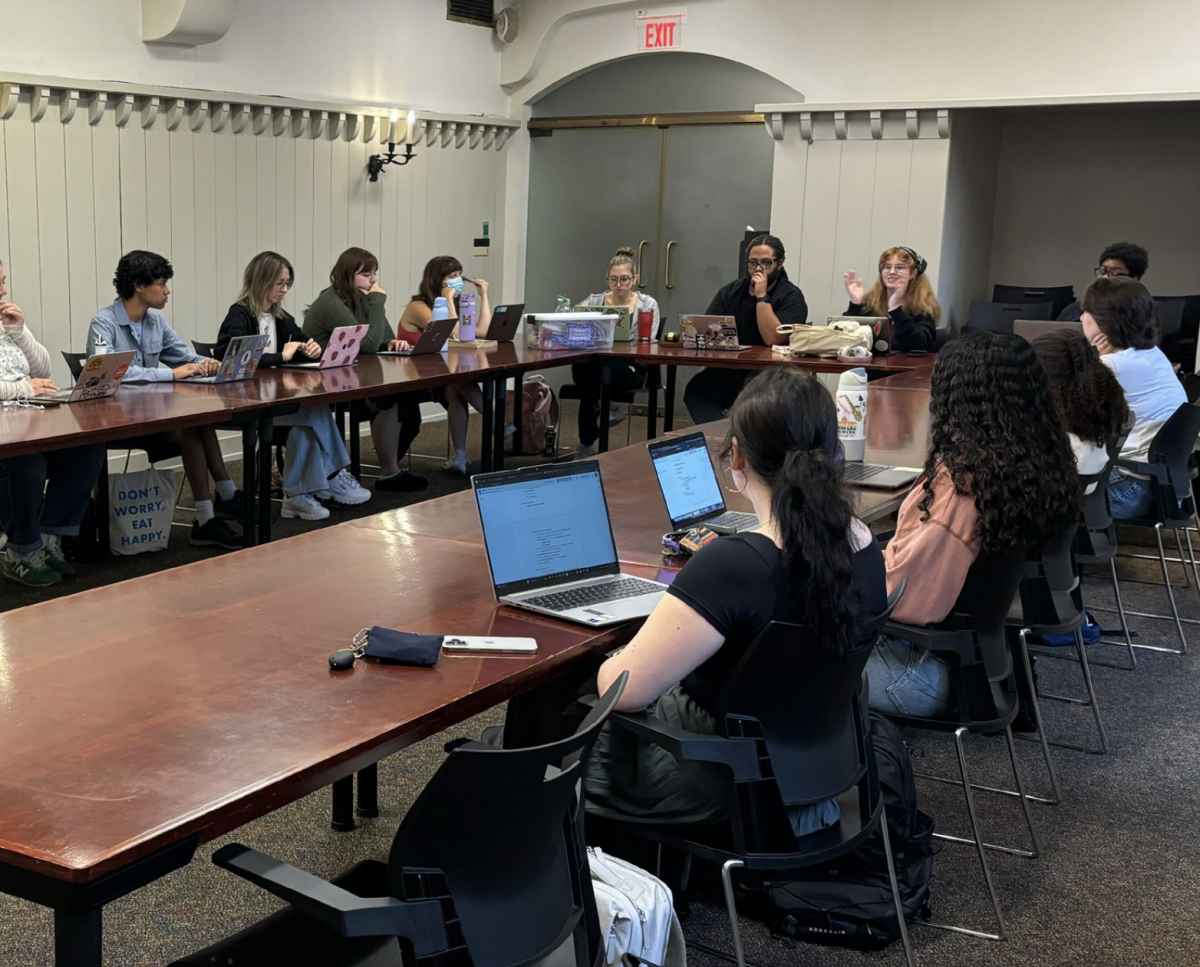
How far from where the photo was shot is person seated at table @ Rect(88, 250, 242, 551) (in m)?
5.28

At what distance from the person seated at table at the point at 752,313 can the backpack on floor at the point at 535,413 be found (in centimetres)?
101

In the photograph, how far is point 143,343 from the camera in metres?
5.44

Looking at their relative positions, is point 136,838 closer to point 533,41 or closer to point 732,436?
point 732,436

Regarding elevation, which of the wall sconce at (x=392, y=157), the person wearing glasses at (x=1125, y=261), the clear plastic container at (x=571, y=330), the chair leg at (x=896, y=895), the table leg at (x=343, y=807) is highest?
the wall sconce at (x=392, y=157)

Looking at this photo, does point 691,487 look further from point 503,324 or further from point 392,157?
point 392,157

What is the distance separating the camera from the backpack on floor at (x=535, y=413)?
7742 mm

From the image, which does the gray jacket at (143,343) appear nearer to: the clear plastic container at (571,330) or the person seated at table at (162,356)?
the person seated at table at (162,356)

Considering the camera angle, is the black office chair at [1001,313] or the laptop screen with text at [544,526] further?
the black office chair at [1001,313]

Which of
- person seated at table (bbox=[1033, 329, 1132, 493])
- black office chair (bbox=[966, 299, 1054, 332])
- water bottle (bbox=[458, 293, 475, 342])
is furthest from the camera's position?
black office chair (bbox=[966, 299, 1054, 332])

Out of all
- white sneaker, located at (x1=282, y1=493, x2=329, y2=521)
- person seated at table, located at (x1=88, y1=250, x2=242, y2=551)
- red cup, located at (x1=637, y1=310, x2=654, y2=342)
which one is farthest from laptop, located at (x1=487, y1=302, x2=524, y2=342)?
person seated at table, located at (x1=88, y1=250, x2=242, y2=551)

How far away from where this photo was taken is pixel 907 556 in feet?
9.20

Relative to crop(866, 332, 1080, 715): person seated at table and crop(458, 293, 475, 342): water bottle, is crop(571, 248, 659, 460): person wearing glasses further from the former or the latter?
crop(866, 332, 1080, 715): person seated at table

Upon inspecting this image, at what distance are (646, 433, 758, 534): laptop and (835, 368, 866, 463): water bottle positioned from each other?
79 cm

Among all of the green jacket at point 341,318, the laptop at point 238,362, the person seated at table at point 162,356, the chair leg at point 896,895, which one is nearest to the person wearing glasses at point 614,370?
the green jacket at point 341,318
